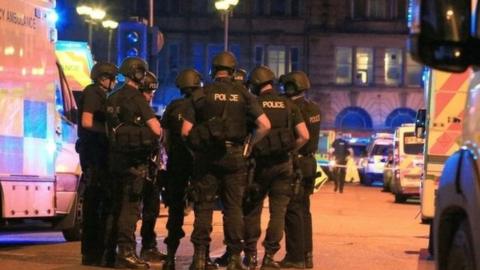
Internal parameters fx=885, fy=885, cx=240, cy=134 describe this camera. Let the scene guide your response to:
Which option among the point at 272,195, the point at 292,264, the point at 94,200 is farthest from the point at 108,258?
the point at 292,264

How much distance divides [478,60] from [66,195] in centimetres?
793

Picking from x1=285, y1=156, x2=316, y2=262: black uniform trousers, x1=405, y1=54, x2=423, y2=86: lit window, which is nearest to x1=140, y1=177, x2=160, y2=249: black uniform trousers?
x1=285, y1=156, x2=316, y2=262: black uniform trousers

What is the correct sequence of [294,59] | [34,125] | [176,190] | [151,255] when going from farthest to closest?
1. [294,59]
2. [34,125]
3. [151,255]
4. [176,190]

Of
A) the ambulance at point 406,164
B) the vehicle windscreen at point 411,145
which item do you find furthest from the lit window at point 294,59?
the vehicle windscreen at point 411,145

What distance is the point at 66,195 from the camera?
36.4ft

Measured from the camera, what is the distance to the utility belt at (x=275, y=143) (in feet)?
28.2

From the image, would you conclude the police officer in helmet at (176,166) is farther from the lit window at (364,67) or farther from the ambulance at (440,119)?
the lit window at (364,67)

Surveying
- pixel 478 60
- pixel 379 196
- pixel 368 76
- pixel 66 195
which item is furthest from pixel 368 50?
pixel 478 60

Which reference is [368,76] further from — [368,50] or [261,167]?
[261,167]

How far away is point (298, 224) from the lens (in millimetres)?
9195

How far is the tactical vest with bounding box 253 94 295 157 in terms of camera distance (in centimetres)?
860

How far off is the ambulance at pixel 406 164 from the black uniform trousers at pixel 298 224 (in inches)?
512

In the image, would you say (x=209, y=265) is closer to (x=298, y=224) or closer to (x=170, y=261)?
(x=170, y=261)

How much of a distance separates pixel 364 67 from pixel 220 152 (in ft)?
138
